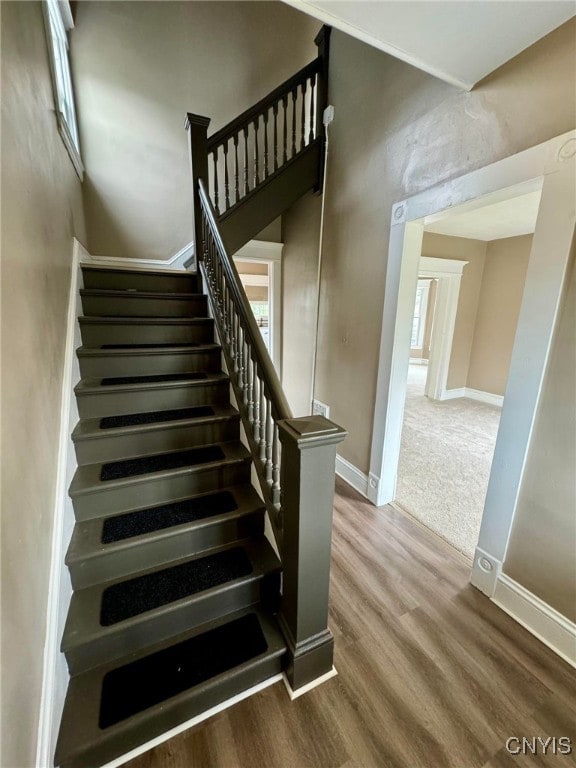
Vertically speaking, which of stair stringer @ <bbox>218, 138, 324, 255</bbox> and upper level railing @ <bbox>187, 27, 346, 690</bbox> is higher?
stair stringer @ <bbox>218, 138, 324, 255</bbox>

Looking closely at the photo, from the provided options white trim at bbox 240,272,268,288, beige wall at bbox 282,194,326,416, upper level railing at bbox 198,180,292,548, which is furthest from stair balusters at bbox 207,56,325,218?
white trim at bbox 240,272,268,288

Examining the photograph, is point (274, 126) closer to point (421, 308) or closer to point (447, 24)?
point (447, 24)

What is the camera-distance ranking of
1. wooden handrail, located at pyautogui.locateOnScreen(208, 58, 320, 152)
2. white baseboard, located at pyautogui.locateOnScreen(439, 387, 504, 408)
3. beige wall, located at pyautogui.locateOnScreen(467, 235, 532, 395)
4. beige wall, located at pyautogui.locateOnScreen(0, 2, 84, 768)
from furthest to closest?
1. white baseboard, located at pyautogui.locateOnScreen(439, 387, 504, 408)
2. beige wall, located at pyautogui.locateOnScreen(467, 235, 532, 395)
3. wooden handrail, located at pyautogui.locateOnScreen(208, 58, 320, 152)
4. beige wall, located at pyautogui.locateOnScreen(0, 2, 84, 768)

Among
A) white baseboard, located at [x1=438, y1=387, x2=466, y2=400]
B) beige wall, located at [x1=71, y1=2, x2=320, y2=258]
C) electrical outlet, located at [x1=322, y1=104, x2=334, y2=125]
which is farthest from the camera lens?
white baseboard, located at [x1=438, y1=387, x2=466, y2=400]

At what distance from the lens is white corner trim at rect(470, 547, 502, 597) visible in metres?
1.70

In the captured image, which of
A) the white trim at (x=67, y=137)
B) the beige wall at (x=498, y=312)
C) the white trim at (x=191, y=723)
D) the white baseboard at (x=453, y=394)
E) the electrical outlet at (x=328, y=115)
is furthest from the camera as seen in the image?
the white baseboard at (x=453, y=394)

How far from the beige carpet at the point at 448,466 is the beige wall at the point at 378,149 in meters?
0.59

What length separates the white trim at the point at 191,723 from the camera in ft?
3.59

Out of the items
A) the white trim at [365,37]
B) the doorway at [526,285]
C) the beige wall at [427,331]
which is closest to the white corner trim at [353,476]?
the doorway at [526,285]

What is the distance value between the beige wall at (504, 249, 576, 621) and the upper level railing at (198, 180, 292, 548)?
1.20m

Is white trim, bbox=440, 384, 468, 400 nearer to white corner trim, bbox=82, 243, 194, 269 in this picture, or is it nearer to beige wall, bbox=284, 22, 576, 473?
beige wall, bbox=284, 22, 576, 473

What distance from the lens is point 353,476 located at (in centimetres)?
281

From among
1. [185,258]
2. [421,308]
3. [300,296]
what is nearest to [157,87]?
[185,258]

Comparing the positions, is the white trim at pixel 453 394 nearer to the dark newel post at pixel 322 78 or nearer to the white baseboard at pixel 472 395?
the white baseboard at pixel 472 395
